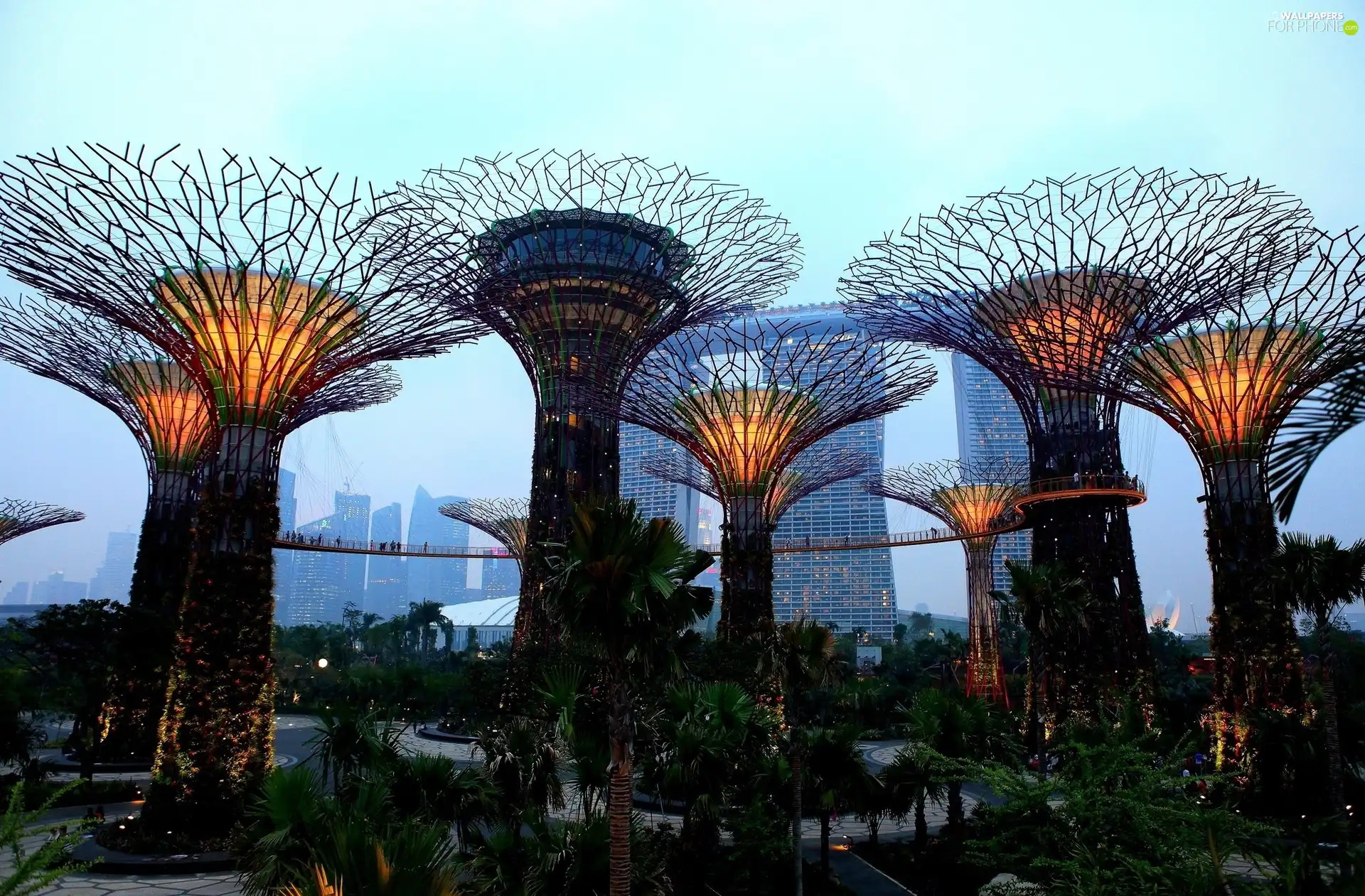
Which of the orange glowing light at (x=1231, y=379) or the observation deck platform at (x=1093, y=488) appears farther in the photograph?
the observation deck platform at (x=1093, y=488)

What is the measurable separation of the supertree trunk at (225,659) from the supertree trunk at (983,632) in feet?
107

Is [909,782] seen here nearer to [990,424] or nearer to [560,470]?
[560,470]

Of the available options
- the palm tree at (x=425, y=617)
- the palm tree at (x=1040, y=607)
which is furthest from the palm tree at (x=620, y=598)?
the palm tree at (x=425, y=617)

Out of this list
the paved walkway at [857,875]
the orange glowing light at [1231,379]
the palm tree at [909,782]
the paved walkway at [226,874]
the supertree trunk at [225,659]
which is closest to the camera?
the paved walkway at [226,874]

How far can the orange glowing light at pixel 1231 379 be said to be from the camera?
2452 centimetres

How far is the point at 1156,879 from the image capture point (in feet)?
32.3

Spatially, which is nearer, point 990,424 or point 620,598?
point 620,598

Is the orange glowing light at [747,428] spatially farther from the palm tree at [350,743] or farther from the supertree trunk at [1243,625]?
the palm tree at [350,743]

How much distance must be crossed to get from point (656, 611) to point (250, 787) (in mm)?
12439

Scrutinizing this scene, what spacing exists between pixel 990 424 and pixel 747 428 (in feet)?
340

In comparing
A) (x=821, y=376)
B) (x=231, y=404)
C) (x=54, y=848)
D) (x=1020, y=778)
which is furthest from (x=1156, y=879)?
(x=821, y=376)

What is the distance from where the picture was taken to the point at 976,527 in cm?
4616

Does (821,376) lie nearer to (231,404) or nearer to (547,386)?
(547,386)

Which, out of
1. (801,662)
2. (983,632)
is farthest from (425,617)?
(801,662)
